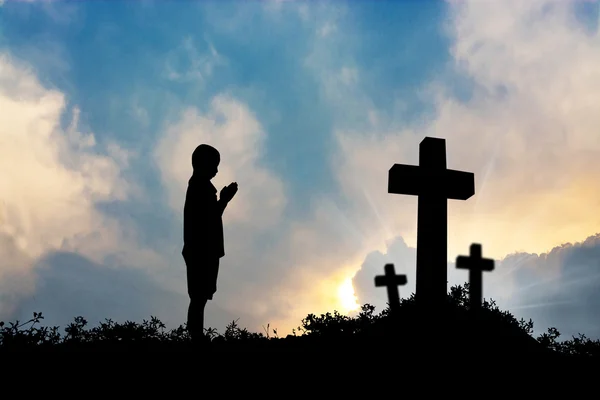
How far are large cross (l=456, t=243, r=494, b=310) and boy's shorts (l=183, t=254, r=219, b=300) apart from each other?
11.9ft

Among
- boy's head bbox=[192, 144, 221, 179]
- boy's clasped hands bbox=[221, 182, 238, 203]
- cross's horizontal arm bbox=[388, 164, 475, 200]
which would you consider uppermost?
cross's horizontal arm bbox=[388, 164, 475, 200]

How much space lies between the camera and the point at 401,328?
7027 mm

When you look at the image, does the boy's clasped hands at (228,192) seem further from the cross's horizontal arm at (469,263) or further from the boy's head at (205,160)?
the cross's horizontal arm at (469,263)

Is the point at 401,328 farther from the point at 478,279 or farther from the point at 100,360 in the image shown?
the point at 100,360

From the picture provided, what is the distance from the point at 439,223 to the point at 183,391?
18.5 ft

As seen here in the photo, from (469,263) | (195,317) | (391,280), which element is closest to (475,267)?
(469,263)

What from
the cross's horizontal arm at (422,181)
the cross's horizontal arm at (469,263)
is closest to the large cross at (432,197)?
the cross's horizontal arm at (422,181)

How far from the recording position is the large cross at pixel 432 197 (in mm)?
8992

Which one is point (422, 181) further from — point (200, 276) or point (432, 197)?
point (200, 276)

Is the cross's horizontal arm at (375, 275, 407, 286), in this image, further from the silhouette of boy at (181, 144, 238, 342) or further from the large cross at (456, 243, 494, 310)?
the silhouette of boy at (181, 144, 238, 342)

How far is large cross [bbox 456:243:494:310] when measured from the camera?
17.5 ft

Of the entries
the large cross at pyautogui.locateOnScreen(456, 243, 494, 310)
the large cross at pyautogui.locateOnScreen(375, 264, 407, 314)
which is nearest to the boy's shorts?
the large cross at pyautogui.locateOnScreen(375, 264, 407, 314)

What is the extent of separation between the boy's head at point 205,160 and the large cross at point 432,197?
3.54m

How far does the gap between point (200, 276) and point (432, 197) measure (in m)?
4.61
